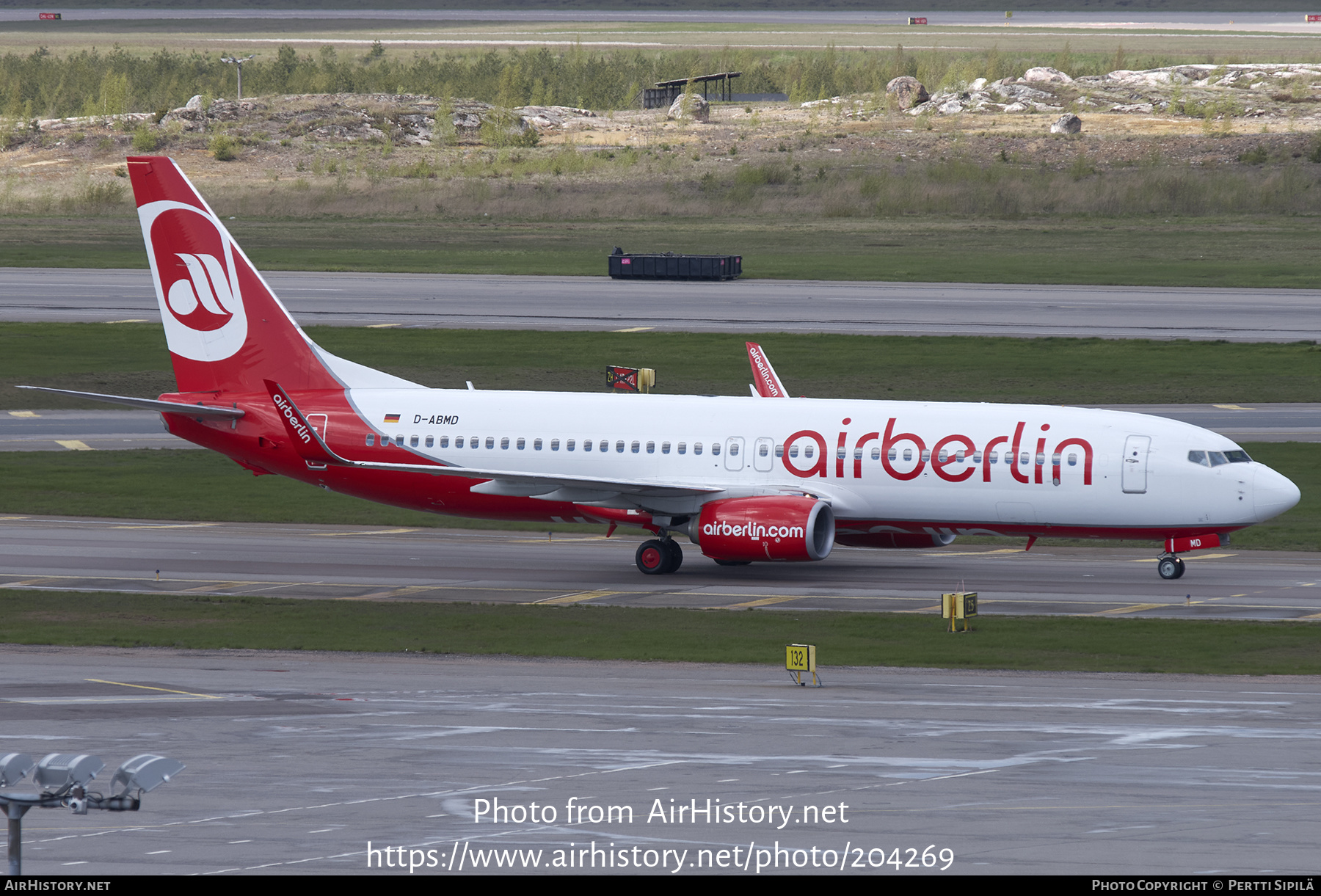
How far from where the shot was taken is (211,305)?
4788 cm

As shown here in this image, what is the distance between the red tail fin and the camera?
1871 inches

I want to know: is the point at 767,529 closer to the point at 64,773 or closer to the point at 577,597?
the point at 577,597

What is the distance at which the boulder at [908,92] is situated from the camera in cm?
18988

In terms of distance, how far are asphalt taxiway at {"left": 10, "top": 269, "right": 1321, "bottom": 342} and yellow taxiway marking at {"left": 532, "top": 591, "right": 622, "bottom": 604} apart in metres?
47.6

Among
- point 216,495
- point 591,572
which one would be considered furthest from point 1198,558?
point 216,495

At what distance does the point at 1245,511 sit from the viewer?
41.7 meters

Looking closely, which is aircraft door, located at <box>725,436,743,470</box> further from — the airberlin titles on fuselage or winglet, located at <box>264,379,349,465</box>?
winglet, located at <box>264,379,349,465</box>

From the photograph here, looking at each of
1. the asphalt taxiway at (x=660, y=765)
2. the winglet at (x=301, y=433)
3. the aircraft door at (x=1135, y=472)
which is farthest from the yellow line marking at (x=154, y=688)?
the aircraft door at (x=1135, y=472)

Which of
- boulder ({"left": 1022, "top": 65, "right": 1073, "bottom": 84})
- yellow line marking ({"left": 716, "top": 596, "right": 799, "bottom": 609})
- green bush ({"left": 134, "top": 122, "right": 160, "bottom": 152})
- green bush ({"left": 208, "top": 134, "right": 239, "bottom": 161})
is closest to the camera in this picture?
yellow line marking ({"left": 716, "top": 596, "right": 799, "bottom": 609})

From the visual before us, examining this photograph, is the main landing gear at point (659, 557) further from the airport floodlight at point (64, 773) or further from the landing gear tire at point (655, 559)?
the airport floodlight at point (64, 773)

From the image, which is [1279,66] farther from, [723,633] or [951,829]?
[951,829]

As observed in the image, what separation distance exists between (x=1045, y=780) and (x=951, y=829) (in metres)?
3.16

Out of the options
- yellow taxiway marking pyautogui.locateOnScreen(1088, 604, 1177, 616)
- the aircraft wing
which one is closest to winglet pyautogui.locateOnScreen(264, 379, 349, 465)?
the aircraft wing

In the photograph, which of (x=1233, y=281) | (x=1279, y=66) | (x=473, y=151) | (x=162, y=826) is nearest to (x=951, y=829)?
(x=162, y=826)
